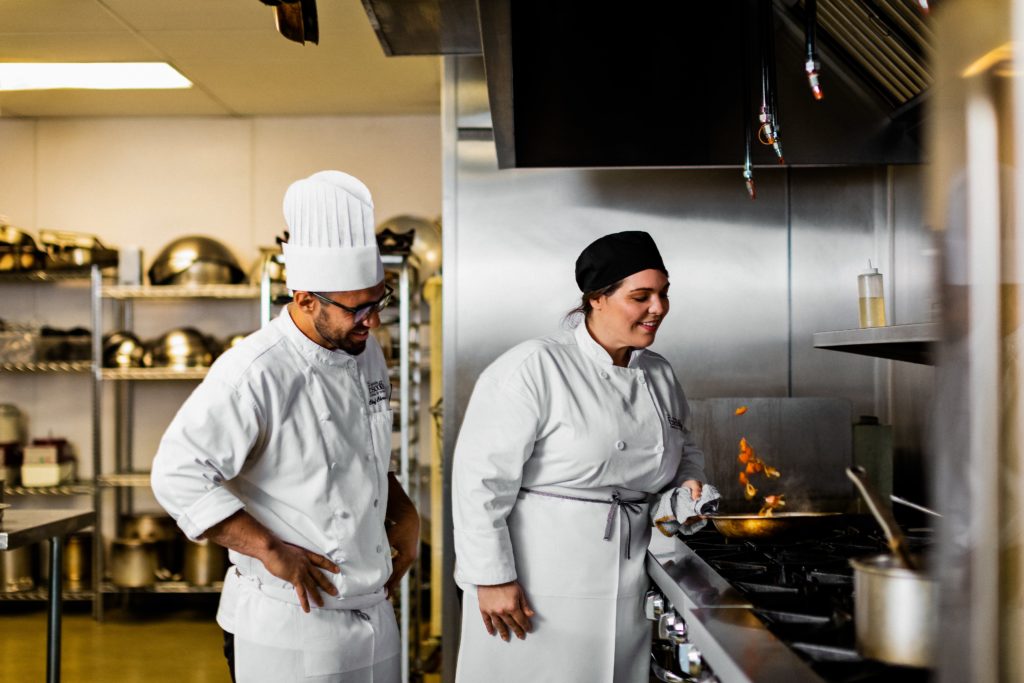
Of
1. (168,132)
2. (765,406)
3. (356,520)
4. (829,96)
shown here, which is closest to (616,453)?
(356,520)

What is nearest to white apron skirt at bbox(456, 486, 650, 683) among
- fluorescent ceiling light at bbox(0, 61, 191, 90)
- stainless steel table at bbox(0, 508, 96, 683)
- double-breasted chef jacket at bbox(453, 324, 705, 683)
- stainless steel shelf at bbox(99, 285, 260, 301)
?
double-breasted chef jacket at bbox(453, 324, 705, 683)

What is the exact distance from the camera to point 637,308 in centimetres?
206

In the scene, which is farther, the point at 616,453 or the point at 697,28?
the point at 697,28

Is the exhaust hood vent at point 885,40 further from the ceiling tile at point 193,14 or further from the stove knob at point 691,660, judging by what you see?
the ceiling tile at point 193,14

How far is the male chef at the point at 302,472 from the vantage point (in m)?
1.77

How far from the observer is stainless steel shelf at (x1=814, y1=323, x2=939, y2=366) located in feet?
5.40

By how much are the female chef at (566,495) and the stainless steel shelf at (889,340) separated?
364 millimetres

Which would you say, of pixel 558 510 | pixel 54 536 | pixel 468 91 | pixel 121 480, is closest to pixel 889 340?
pixel 558 510

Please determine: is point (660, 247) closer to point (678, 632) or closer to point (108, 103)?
point (678, 632)

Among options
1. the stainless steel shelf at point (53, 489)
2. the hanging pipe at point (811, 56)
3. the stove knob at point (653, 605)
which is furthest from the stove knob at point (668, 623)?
the stainless steel shelf at point (53, 489)

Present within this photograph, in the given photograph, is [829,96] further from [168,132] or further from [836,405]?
[168,132]

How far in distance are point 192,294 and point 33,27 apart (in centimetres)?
151

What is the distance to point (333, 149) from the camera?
5562mm

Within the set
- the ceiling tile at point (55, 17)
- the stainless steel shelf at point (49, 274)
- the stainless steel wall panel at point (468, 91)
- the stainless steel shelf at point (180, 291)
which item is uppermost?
the ceiling tile at point (55, 17)
